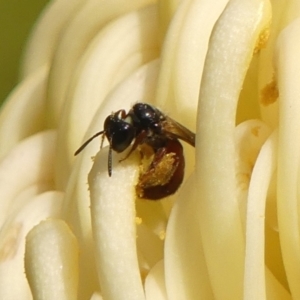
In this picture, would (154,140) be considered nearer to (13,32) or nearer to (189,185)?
(189,185)

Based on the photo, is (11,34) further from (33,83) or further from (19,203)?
(19,203)

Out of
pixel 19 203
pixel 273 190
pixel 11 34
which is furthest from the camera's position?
pixel 11 34

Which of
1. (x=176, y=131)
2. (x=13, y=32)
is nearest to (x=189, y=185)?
(x=176, y=131)

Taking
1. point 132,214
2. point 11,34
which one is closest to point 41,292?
point 132,214

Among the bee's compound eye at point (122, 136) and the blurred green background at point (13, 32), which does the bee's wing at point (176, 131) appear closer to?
the bee's compound eye at point (122, 136)

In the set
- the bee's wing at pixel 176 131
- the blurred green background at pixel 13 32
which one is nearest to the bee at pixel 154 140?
the bee's wing at pixel 176 131

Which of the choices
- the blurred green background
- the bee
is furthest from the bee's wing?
the blurred green background

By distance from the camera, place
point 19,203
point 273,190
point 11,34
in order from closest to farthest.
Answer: point 273,190 → point 19,203 → point 11,34

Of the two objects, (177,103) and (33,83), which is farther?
(33,83)
